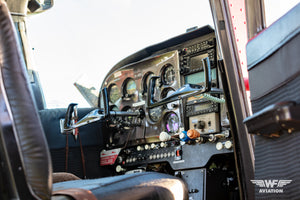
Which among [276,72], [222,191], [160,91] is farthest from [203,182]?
[276,72]

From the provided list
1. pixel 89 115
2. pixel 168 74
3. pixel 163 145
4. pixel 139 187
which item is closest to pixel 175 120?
pixel 163 145

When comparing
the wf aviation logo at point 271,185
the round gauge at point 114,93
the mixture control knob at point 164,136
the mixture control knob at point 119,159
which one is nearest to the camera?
the wf aviation logo at point 271,185

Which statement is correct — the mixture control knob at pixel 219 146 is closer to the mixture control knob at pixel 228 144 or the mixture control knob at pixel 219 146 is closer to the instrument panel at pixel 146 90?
the mixture control knob at pixel 228 144

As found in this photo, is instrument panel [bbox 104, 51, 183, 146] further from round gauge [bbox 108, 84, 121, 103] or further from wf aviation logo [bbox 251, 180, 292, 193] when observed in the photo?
wf aviation logo [bbox 251, 180, 292, 193]

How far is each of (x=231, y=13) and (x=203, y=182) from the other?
1545mm

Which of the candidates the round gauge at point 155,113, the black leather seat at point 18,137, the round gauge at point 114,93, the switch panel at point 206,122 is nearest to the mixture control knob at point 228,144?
the switch panel at point 206,122

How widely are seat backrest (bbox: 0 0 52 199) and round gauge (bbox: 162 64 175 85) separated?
111 inches

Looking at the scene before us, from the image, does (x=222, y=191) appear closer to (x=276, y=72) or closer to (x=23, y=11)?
(x=276, y=72)

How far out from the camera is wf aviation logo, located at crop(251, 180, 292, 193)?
120 cm

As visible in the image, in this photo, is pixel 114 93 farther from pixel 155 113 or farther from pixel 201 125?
pixel 201 125

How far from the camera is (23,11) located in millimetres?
3951

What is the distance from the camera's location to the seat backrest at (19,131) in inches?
29.6

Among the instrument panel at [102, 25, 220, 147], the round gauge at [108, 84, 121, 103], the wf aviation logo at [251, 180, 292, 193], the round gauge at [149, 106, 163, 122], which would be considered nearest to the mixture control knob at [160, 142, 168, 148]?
the instrument panel at [102, 25, 220, 147]

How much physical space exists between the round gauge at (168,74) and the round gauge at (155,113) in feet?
0.88
